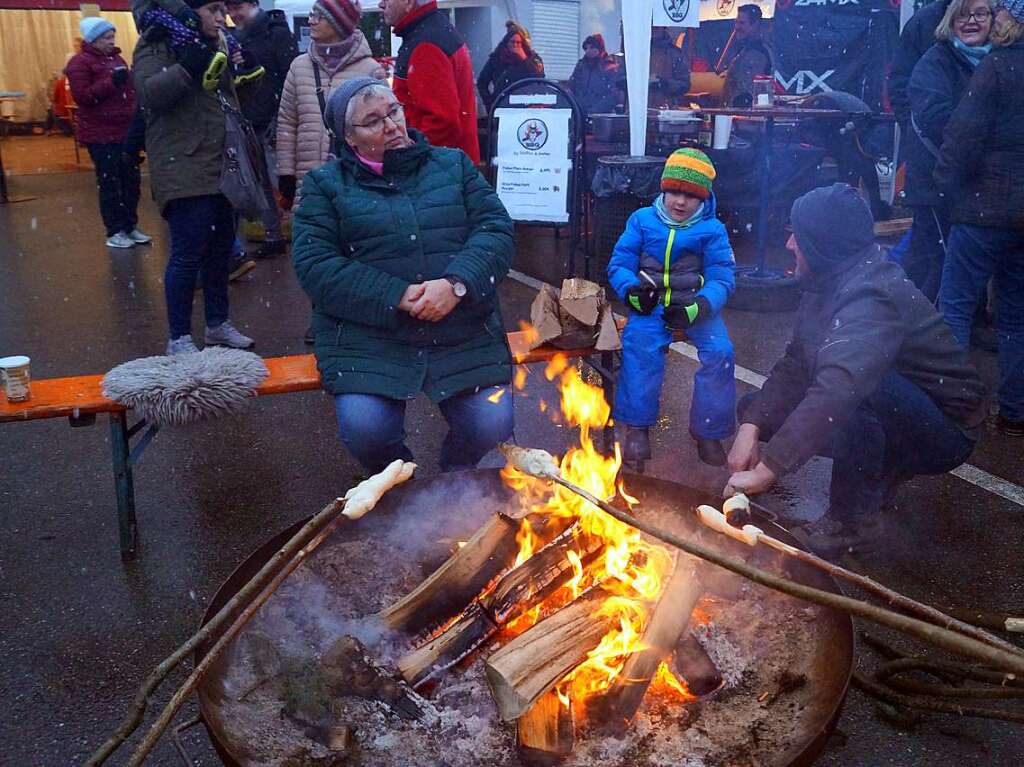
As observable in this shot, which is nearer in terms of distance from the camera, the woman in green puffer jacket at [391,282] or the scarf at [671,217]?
the woman in green puffer jacket at [391,282]

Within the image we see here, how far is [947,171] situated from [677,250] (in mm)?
1501

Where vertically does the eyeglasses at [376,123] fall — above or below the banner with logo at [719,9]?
below

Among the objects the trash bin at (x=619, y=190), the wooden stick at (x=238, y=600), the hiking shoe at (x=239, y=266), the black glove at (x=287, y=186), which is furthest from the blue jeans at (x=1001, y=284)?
the hiking shoe at (x=239, y=266)

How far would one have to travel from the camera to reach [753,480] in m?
2.81

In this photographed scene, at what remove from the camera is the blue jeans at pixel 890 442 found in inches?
131

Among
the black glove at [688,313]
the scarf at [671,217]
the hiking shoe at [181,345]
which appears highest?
the scarf at [671,217]

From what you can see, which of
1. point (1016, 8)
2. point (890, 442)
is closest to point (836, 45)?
point (1016, 8)

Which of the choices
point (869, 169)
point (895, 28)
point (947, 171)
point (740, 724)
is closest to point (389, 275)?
point (740, 724)

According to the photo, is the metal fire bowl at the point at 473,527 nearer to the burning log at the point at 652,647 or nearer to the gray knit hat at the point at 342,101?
the burning log at the point at 652,647

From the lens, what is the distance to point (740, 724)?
2119mm

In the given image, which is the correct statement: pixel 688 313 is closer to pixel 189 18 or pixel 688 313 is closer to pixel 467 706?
pixel 467 706

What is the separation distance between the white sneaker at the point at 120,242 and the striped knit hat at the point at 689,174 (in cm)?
707

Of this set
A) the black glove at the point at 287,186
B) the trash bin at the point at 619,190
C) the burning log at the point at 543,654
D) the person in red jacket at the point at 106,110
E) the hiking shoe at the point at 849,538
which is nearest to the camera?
the burning log at the point at 543,654

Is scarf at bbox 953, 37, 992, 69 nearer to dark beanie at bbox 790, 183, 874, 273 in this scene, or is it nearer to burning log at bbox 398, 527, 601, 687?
dark beanie at bbox 790, 183, 874, 273
